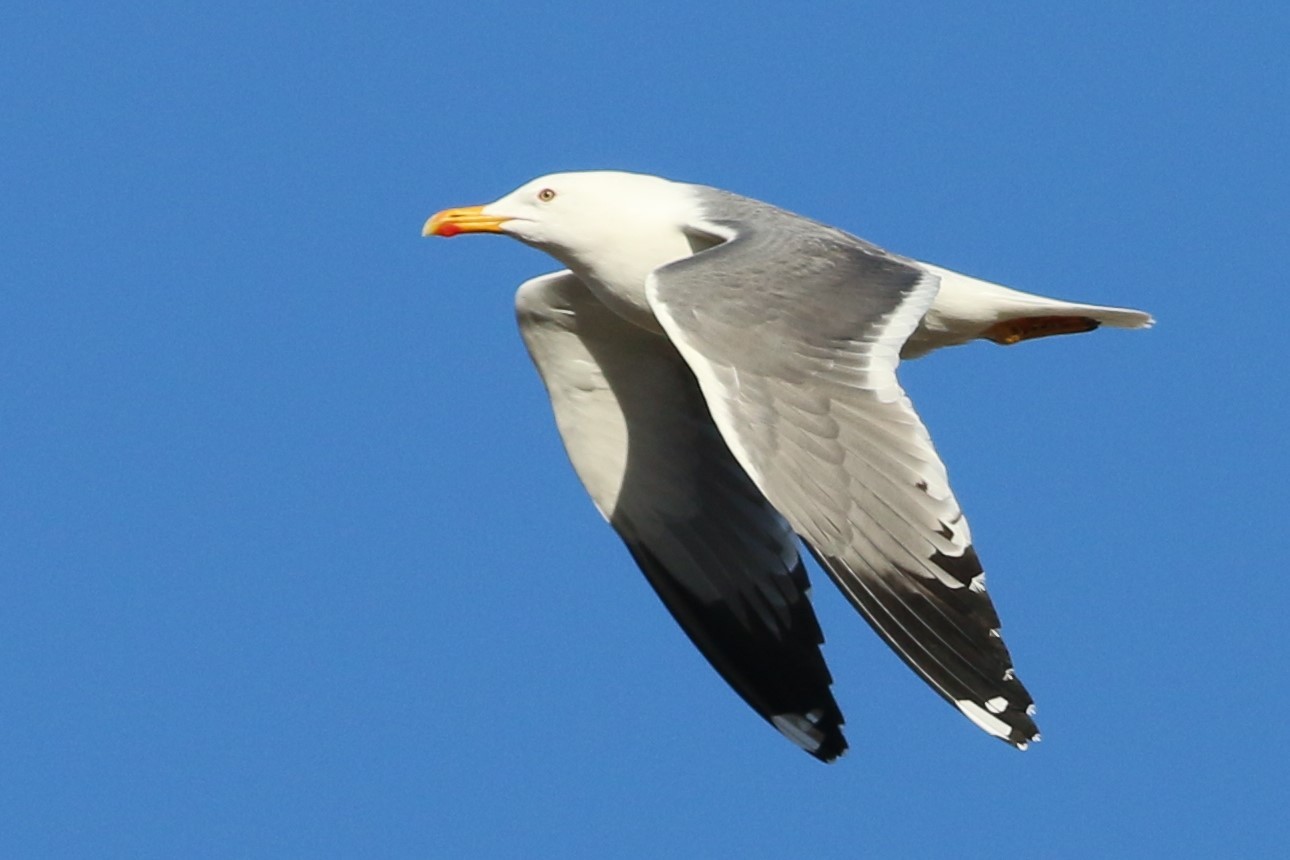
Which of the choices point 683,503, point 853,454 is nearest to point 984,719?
point 853,454

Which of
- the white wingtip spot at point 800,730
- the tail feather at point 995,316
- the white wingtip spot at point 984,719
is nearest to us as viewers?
the white wingtip spot at point 984,719

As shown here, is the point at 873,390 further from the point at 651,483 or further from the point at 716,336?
the point at 651,483

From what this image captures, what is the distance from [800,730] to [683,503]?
1.06 meters

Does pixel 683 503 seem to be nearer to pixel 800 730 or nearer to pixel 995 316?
pixel 800 730

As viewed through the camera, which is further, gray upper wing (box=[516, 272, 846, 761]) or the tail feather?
gray upper wing (box=[516, 272, 846, 761])

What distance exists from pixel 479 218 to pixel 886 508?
8.61 ft

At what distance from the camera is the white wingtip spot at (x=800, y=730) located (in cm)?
1027

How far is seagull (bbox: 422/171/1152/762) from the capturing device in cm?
806

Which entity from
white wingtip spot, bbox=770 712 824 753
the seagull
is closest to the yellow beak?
the seagull

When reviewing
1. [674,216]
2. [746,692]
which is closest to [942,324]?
[674,216]

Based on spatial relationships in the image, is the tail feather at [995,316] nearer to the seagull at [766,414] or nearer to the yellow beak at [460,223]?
the seagull at [766,414]

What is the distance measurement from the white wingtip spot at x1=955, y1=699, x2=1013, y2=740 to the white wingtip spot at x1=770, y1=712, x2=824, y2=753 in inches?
89.7

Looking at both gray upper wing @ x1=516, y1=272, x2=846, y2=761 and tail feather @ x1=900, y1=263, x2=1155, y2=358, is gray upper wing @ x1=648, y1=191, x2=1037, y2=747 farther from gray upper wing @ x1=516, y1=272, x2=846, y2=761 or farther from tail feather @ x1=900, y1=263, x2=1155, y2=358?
gray upper wing @ x1=516, y1=272, x2=846, y2=761

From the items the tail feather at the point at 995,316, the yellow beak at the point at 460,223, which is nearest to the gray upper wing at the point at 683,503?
the yellow beak at the point at 460,223
